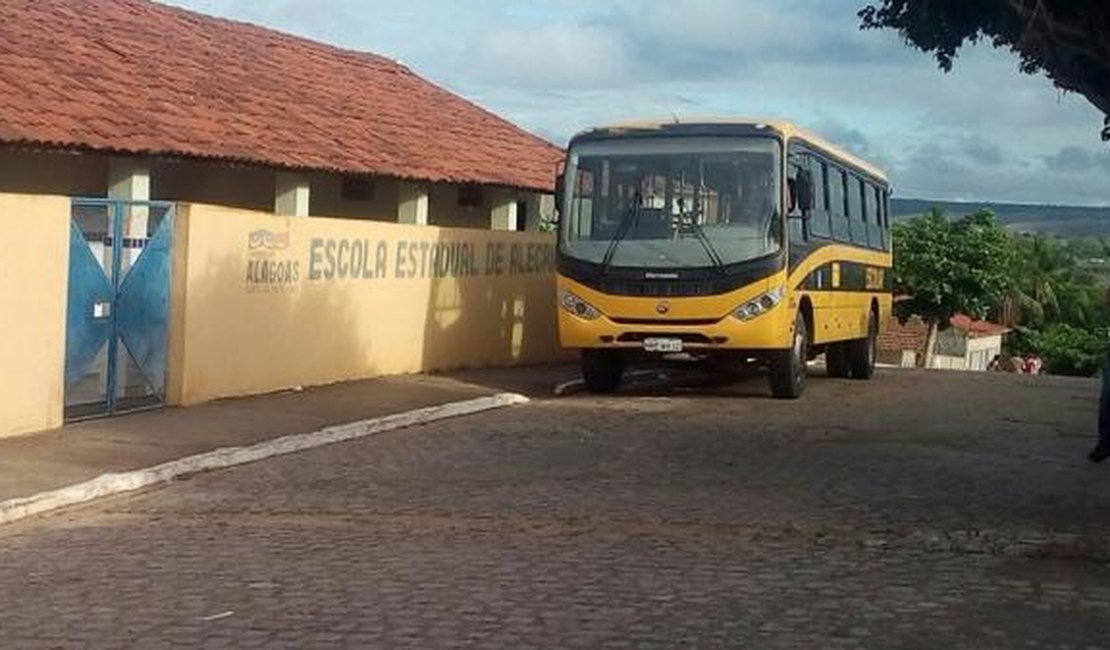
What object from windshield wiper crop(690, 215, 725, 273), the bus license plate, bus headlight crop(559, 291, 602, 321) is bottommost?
the bus license plate

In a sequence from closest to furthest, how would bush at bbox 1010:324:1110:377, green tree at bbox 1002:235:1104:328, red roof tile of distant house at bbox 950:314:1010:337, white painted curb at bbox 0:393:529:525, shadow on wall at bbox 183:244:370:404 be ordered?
white painted curb at bbox 0:393:529:525 → shadow on wall at bbox 183:244:370:404 → bush at bbox 1010:324:1110:377 → red roof tile of distant house at bbox 950:314:1010:337 → green tree at bbox 1002:235:1104:328

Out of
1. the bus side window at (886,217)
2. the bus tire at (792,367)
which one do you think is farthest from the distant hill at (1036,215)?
the bus tire at (792,367)

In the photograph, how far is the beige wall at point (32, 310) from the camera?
11.8 metres

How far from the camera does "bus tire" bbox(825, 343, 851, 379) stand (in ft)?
71.9

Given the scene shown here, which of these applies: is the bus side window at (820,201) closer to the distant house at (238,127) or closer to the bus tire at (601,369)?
the bus tire at (601,369)

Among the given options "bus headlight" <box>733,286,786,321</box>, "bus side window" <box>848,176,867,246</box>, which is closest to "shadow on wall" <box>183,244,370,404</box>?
"bus headlight" <box>733,286,786,321</box>

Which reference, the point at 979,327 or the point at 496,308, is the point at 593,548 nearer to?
the point at 496,308

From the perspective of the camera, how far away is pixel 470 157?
24.2 meters

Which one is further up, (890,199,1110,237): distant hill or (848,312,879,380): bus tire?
(890,199,1110,237): distant hill

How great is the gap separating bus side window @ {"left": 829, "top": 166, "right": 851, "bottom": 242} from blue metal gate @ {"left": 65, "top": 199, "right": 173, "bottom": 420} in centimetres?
884

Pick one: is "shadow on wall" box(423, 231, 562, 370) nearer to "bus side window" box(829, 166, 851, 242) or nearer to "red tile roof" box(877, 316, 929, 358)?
"bus side window" box(829, 166, 851, 242)

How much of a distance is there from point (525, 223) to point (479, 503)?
17260 mm

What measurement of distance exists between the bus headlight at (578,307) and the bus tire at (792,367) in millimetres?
2131

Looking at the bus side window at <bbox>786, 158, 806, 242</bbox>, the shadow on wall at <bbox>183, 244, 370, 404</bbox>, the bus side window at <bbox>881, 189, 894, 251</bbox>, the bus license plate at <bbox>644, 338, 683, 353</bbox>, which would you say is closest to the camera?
the shadow on wall at <bbox>183, 244, 370, 404</bbox>
